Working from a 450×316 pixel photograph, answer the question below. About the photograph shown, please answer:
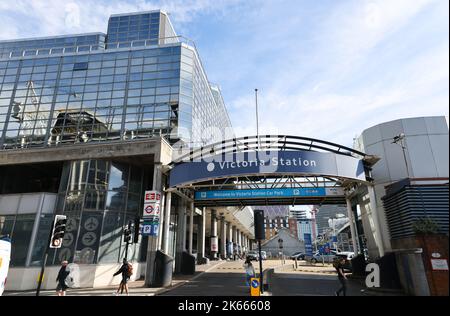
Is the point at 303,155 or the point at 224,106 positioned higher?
the point at 224,106

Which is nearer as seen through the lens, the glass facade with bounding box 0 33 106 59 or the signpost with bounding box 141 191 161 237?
the signpost with bounding box 141 191 161 237

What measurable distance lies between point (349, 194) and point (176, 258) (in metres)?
14.4

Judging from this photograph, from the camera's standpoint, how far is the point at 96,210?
57.3ft

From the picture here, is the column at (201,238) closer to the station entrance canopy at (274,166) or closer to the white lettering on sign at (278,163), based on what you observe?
the station entrance canopy at (274,166)

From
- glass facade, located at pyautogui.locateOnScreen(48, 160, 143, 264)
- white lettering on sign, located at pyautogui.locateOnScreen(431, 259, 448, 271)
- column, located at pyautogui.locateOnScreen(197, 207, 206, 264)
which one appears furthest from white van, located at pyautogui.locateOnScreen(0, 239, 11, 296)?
column, located at pyautogui.locateOnScreen(197, 207, 206, 264)

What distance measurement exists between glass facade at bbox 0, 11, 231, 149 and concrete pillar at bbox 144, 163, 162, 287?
1897 cm

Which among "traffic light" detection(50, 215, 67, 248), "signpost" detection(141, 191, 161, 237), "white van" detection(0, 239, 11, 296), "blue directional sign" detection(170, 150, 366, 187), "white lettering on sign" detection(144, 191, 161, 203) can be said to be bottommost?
"white van" detection(0, 239, 11, 296)

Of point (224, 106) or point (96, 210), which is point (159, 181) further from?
point (224, 106)

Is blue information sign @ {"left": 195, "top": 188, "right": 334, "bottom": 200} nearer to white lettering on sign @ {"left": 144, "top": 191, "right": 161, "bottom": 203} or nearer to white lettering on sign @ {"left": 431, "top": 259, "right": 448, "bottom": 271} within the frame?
white lettering on sign @ {"left": 144, "top": 191, "right": 161, "bottom": 203}

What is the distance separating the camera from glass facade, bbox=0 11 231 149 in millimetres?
37250

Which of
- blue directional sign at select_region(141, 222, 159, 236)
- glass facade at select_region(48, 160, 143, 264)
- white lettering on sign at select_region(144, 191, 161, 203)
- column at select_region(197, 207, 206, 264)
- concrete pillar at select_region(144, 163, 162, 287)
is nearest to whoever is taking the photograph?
concrete pillar at select_region(144, 163, 162, 287)

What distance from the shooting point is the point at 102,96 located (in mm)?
39625

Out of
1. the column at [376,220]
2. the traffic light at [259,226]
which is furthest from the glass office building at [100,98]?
the column at [376,220]
